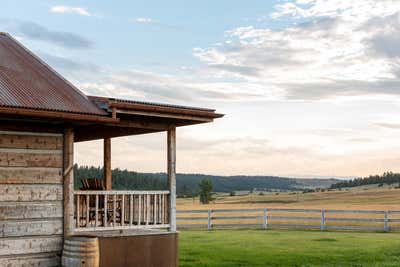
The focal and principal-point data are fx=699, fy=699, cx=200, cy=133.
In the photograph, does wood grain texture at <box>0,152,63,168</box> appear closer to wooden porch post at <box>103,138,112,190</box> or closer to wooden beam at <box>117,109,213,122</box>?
wooden beam at <box>117,109,213,122</box>

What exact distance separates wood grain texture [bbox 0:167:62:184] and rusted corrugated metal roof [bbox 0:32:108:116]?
1.36 meters

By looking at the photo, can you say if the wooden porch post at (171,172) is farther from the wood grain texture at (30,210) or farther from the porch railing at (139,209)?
the wood grain texture at (30,210)

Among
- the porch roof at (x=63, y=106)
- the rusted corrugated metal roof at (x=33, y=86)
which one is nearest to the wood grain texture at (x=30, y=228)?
the porch roof at (x=63, y=106)

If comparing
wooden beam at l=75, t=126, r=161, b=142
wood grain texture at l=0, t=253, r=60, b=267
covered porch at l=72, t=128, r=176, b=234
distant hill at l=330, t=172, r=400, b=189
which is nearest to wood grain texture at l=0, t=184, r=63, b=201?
covered porch at l=72, t=128, r=176, b=234

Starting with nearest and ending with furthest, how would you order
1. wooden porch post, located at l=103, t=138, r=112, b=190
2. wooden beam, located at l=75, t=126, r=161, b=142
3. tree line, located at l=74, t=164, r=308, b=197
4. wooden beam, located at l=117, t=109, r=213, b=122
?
wooden beam, located at l=117, t=109, r=213, b=122 → wooden beam, located at l=75, t=126, r=161, b=142 → wooden porch post, located at l=103, t=138, r=112, b=190 → tree line, located at l=74, t=164, r=308, b=197

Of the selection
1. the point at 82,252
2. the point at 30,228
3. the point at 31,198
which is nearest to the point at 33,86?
→ the point at 31,198

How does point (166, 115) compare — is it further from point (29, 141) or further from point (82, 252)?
point (82, 252)

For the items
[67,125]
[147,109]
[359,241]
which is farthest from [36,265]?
[359,241]

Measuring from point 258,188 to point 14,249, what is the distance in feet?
447

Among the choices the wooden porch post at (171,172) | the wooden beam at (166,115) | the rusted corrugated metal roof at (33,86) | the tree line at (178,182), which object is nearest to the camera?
the rusted corrugated metal roof at (33,86)

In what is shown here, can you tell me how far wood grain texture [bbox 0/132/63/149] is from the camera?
1411cm

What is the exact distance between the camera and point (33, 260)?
566 inches

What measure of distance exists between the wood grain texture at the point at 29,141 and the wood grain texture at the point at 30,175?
46cm

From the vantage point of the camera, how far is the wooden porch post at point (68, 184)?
579 inches
